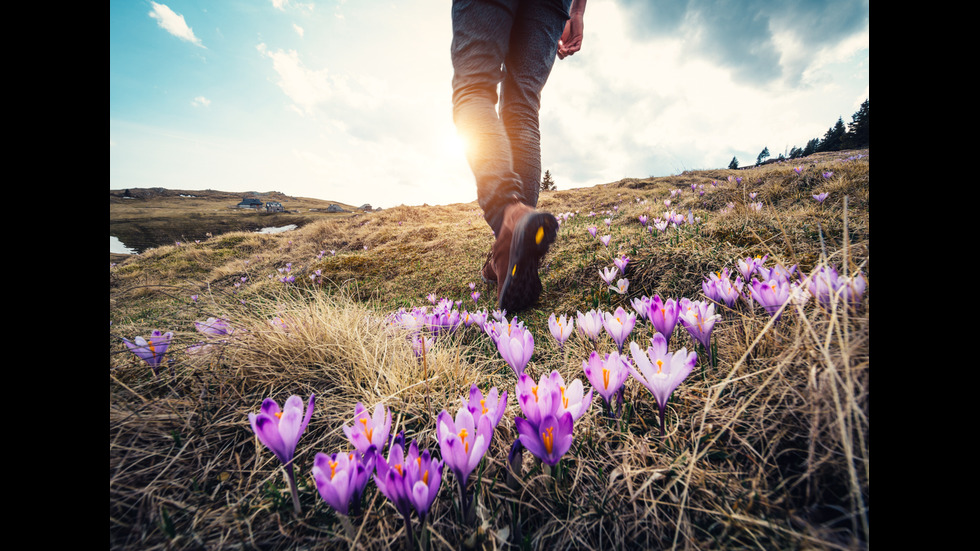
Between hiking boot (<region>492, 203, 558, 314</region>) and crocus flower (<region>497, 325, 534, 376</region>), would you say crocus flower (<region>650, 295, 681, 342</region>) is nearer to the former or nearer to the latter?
crocus flower (<region>497, 325, 534, 376</region>)

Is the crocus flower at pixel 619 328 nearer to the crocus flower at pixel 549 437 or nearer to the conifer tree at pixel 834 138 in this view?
the crocus flower at pixel 549 437

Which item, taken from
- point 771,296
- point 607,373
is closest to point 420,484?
point 607,373

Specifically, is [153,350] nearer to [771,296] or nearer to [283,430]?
[283,430]

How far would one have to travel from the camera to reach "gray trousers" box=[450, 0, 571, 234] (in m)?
2.16

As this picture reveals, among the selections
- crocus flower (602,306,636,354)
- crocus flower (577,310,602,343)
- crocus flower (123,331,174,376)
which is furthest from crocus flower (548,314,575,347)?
crocus flower (123,331,174,376)

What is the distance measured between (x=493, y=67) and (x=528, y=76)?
423 millimetres

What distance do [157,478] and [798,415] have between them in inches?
58.7

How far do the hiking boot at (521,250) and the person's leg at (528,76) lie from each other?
1.30ft

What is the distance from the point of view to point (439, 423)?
2.45ft

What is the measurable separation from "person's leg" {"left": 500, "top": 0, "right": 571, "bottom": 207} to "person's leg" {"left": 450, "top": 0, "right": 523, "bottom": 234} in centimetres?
22
